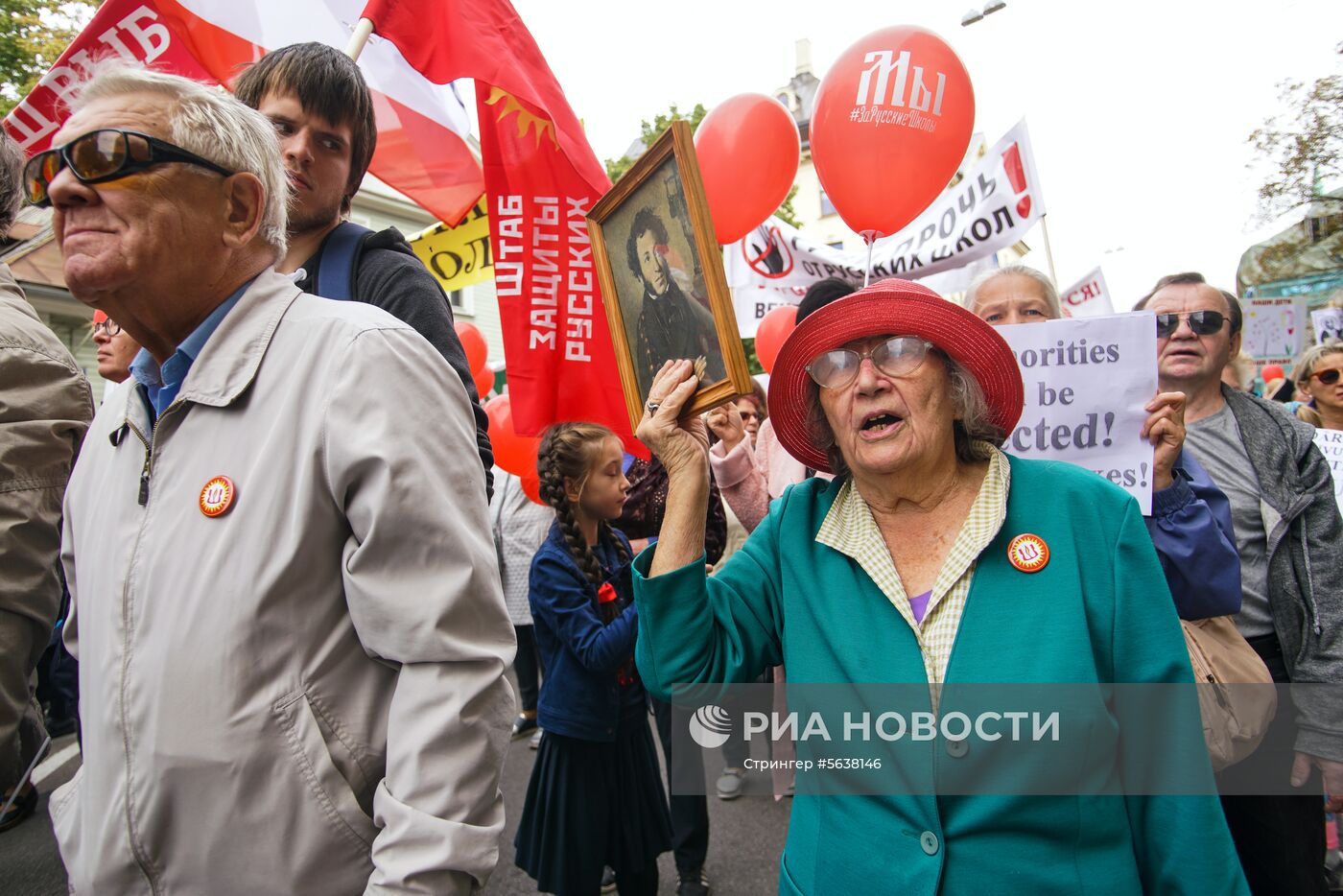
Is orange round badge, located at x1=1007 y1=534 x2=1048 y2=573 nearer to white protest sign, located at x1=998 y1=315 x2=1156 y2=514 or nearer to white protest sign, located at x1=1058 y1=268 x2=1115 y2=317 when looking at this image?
white protest sign, located at x1=998 y1=315 x2=1156 y2=514

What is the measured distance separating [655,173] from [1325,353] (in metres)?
4.48

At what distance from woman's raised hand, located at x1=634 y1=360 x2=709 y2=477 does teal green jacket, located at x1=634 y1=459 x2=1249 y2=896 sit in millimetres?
242

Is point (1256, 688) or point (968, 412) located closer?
point (968, 412)

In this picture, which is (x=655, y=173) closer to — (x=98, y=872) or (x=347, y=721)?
(x=347, y=721)

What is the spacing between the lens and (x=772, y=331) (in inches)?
233

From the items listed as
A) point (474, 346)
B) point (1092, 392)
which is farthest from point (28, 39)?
point (1092, 392)

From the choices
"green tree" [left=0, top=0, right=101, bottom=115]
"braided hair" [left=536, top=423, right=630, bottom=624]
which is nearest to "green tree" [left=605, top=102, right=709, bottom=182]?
"green tree" [left=0, top=0, right=101, bottom=115]

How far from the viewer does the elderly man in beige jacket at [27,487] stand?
6.32ft

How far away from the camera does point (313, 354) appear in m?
1.30

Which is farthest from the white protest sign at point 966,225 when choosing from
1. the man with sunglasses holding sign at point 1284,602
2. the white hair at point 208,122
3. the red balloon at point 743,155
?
the white hair at point 208,122

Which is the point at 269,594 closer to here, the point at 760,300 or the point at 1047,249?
the point at 1047,249

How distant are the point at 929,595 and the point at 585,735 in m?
1.64

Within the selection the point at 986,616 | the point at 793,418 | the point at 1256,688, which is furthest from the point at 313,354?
the point at 1256,688

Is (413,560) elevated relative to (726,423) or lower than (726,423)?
lower
